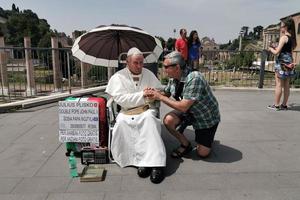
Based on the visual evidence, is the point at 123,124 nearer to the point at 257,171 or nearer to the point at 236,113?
the point at 257,171

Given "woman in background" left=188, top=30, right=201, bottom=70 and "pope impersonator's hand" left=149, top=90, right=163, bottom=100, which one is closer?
"pope impersonator's hand" left=149, top=90, right=163, bottom=100

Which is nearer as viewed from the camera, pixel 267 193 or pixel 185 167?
→ pixel 267 193

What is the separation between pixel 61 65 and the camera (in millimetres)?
8180

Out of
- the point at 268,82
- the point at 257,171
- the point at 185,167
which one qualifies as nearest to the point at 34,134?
the point at 185,167

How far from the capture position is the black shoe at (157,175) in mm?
2885

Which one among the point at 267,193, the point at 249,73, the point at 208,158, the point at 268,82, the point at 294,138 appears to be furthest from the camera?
the point at 249,73

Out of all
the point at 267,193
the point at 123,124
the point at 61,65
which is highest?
the point at 61,65

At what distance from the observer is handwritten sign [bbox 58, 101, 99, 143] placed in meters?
3.40

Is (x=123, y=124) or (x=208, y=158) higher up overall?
(x=123, y=124)

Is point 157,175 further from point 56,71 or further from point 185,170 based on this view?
point 56,71

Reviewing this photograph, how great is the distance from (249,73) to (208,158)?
7521 mm

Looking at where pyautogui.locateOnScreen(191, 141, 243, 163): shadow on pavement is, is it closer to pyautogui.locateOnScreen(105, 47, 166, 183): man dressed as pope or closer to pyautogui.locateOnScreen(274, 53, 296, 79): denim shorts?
pyautogui.locateOnScreen(105, 47, 166, 183): man dressed as pope

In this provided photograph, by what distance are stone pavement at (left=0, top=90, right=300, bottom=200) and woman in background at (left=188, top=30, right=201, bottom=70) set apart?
11.9 feet

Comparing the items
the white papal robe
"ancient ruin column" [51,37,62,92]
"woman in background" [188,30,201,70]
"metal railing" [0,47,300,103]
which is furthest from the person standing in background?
the white papal robe
